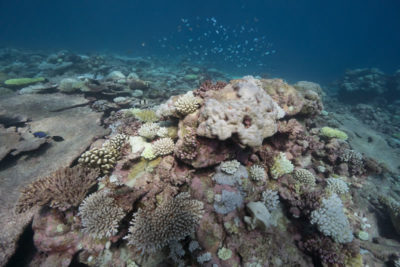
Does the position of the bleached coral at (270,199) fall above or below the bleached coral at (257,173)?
below

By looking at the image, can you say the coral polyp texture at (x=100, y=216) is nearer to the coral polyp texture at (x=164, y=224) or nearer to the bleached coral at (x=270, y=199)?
the coral polyp texture at (x=164, y=224)

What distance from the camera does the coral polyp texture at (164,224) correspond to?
11.6ft

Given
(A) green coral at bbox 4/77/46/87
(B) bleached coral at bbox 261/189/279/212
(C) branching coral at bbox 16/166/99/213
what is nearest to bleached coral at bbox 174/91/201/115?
(C) branching coral at bbox 16/166/99/213

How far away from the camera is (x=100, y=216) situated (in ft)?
12.0

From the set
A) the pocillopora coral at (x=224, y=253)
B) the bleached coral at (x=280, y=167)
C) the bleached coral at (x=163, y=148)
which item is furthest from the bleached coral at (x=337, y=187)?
the bleached coral at (x=163, y=148)

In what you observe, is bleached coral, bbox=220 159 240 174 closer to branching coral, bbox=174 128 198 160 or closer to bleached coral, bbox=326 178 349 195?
branching coral, bbox=174 128 198 160

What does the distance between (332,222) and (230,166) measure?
2.94 metres

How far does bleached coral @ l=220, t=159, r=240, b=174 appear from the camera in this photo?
430 cm

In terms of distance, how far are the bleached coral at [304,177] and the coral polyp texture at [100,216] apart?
211 inches

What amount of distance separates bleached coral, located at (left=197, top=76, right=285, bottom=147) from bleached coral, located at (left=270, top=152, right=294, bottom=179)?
133 centimetres

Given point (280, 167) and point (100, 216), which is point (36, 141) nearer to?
point (100, 216)

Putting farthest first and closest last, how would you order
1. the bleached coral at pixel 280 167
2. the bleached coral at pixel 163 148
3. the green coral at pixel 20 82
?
the green coral at pixel 20 82 → the bleached coral at pixel 280 167 → the bleached coral at pixel 163 148

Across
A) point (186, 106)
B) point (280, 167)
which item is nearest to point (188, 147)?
point (186, 106)

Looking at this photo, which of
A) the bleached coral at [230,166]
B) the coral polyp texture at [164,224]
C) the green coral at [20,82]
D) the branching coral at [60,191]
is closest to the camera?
the coral polyp texture at [164,224]
